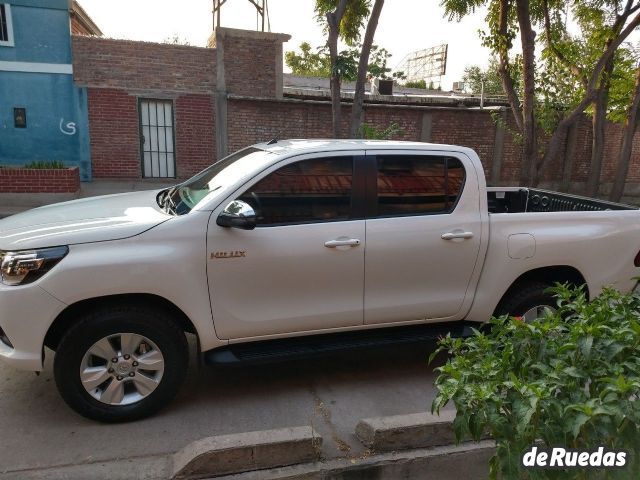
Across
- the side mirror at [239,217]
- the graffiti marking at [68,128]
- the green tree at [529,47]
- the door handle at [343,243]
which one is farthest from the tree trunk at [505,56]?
the graffiti marking at [68,128]

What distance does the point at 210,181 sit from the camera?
13.1 ft

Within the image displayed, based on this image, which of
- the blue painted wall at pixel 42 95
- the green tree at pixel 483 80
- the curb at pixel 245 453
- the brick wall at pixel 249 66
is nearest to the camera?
the curb at pixel 245 453

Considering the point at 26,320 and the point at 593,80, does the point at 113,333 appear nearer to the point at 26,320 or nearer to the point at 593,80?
the point at 26,320

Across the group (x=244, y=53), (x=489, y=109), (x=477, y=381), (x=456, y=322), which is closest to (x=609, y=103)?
Answer: (x=489, y=109)

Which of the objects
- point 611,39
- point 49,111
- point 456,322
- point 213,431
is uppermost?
point 611,39

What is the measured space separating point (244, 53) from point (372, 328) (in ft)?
36.2

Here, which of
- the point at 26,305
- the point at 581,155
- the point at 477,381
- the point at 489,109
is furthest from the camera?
the point at 581,155

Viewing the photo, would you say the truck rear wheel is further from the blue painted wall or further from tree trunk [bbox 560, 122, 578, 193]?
tree trunk [bbox 560, 122, 578, 193]

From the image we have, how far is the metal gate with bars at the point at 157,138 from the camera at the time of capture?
1286 centimetres

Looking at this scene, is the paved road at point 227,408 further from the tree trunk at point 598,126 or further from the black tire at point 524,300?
the tree trunk at point 598,126

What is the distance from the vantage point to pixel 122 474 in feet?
9.29

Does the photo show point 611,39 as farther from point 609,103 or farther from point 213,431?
point 213,431

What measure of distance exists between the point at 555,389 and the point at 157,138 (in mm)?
12458

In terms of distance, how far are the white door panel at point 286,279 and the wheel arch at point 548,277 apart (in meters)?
1.33
